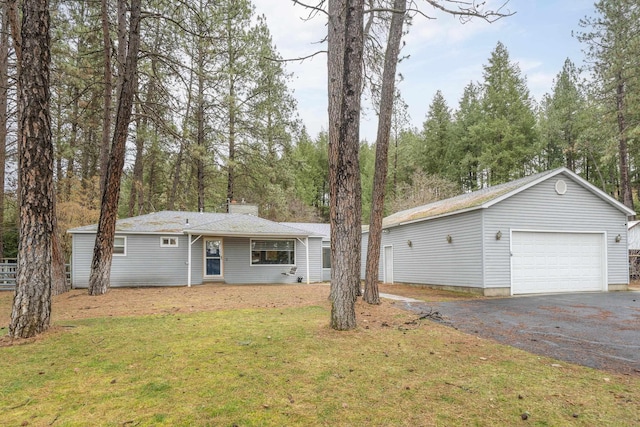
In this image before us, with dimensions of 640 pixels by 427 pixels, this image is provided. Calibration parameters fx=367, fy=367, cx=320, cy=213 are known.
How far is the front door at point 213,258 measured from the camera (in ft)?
51.2

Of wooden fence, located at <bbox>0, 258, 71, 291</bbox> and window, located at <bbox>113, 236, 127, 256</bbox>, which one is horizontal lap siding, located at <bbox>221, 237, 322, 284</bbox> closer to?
window, located at <bbox>113, 236, 127, 256</bbox>

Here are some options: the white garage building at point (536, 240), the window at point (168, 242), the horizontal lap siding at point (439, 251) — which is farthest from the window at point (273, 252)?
the white garage building at point (536, 240)

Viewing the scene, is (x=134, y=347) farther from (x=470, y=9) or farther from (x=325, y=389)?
(x=470, y=9)

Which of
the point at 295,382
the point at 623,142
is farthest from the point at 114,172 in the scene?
the point at 623,142

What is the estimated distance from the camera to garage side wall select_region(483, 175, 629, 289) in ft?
37.3

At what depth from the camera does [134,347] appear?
4.78m

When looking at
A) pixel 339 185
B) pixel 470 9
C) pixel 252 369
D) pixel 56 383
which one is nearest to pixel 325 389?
pixel 252 369

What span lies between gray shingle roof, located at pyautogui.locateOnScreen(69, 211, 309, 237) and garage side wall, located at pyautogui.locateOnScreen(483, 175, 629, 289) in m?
7.37

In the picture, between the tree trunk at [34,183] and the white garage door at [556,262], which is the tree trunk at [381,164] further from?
the tree trunk at [34,183]

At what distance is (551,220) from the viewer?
1210cm

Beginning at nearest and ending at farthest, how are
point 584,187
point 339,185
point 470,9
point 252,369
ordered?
point 252,369 < point 339,185 < point 470,9 < point 584,187

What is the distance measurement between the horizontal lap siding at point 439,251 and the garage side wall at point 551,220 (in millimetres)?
468

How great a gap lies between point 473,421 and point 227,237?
13.9 m

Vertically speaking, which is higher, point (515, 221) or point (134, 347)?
point (515, 221)
